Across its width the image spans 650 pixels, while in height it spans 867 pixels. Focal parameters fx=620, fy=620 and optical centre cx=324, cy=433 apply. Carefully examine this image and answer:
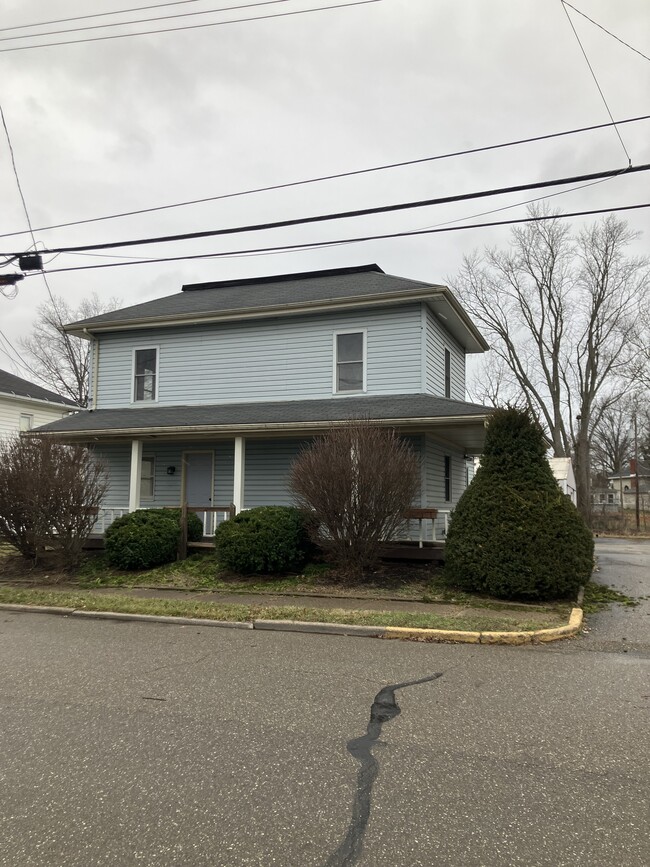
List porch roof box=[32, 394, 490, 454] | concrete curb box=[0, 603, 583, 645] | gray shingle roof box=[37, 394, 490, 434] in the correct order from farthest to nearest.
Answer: gray shingle roof box=[37, 394, 490, 434] < porch roof box=[32, 394, 490, 454] < concrete curb box=[0, 603, 583, 645]

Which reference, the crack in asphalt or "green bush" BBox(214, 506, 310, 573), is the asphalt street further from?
"green bush" BBox(214, 506, 310, 573)

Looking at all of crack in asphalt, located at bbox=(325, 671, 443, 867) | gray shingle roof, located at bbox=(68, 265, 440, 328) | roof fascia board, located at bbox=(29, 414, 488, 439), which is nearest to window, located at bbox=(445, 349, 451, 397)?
gray shingle roof, located at bbox=(68, 265, 440, 328)

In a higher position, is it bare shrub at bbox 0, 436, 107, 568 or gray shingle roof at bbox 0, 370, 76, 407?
gray shingle roof at bbox 0, 370, 76, 407

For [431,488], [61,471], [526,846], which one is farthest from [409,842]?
[431,488]

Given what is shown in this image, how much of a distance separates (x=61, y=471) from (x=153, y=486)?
14.5 ft

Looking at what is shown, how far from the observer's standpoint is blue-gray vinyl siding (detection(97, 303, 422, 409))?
14141 mm

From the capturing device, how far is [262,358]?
50.5 feet

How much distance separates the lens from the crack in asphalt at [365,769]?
285 centimetres

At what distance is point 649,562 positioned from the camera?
57.0 ft

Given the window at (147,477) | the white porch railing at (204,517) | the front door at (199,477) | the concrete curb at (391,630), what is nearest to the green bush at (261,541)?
the white porch railing at (204,517)

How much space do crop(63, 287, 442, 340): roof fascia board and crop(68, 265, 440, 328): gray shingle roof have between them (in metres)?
0.07

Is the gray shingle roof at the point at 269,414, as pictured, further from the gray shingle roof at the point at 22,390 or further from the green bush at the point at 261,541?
the gray shingle roof at the point at 22,390

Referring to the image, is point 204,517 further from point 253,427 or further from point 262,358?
point 262,358

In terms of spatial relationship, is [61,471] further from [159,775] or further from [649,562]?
[649,562]
